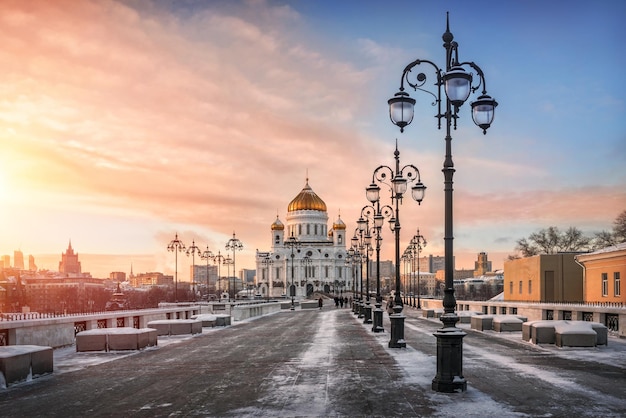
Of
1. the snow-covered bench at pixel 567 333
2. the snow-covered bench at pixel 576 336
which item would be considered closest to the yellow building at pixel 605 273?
the snow-covered bench at pixel 567 333


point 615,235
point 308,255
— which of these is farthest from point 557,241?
point 308,255

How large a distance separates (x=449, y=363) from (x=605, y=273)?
92.6 feet

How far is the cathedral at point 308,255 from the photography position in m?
177

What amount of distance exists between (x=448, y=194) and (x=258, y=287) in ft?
570

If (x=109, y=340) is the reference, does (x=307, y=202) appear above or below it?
above

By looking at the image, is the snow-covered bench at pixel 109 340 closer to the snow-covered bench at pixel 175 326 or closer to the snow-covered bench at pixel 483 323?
the snow-covered bench at pixel 175 326

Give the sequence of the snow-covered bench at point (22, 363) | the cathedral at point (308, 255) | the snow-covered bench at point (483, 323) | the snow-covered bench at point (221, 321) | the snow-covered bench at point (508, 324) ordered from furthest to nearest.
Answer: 1. the cathedral at point (308, 255)
2. the snow-covered bench at point (221, 321)
3. the snow-covered bench at point (483, 323)
4. the snow-covered bench at point (508, 324)
5. the snow-covered bench at point (22, 363)

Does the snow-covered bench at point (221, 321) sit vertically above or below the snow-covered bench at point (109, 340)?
below

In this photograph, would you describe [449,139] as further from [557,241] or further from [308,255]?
[308,255]

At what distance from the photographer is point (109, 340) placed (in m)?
19.7

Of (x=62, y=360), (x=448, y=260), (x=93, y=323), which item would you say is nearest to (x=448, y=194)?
(x=448, y=260)

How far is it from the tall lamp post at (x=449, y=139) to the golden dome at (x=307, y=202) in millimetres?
162639

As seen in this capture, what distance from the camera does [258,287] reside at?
18425 centimetres

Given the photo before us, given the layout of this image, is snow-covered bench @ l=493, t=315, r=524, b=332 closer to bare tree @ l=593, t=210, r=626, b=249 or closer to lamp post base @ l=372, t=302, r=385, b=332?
lamp post base @ l=372, t=302, r=385, b=332
